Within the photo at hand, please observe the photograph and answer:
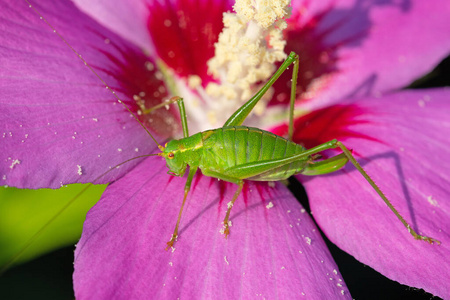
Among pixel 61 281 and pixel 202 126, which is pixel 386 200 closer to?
pixel 202 126

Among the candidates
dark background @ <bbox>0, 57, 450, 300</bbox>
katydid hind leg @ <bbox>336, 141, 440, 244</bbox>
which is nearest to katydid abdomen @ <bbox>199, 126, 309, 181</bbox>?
katydid hind leg @ <bbox>336, 141, 440, 244</bbox>

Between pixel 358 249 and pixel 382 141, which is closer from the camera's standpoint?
pixel 358 249

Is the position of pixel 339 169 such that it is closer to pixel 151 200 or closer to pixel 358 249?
pixel 358 249

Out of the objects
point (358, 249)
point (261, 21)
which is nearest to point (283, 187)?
point (358, 249)

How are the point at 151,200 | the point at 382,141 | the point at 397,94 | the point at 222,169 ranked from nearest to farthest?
the point at 151,200, the point at 222,169, the point at 382,141, the point at 397,94

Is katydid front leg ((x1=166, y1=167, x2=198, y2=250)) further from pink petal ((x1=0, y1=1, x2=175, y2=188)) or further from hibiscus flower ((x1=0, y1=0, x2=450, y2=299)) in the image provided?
pink petal ((x1=0, y1=1, x2=175, y2=188))

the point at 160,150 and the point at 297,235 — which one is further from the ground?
the point at 160,150

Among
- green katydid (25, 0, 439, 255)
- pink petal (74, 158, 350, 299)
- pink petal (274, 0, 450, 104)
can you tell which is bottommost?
pink petal (74, 158, 350, 299)
